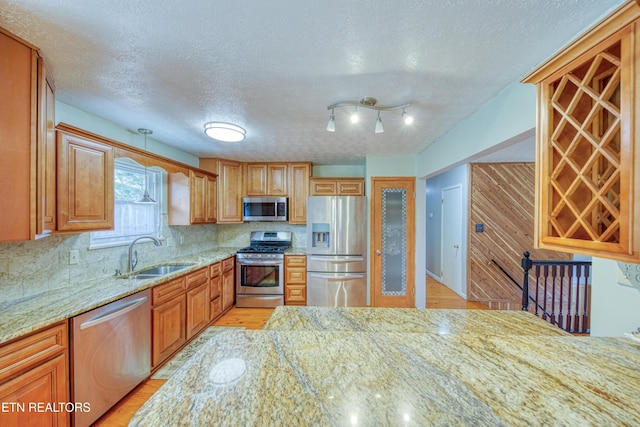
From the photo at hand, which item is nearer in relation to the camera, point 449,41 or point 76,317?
point 449,41

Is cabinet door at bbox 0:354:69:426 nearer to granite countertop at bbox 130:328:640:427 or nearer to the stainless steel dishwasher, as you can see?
the stainless steel dishwasher

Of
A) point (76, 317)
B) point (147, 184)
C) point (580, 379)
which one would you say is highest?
point (147, 184)

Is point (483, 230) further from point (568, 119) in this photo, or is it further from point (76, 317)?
point (76, 317)

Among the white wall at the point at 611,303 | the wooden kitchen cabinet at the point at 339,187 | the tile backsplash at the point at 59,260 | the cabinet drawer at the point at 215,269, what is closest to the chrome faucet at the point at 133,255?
the tile backsplash at the point at 59,260

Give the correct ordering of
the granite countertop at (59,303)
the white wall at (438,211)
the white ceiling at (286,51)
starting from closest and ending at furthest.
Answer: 1. the white ceiling at (286,51)
2. the granite countertop at (59,303)
3. the white wall at (438,211)

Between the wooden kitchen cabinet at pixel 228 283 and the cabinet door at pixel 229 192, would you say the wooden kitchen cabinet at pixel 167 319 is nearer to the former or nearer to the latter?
the wooden kitchen cabinet at pixel 228 283

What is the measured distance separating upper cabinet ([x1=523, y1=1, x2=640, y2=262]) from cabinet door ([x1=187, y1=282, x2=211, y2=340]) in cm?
301

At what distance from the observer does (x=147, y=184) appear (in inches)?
114

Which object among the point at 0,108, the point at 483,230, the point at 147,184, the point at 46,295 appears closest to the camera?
the point at 0,108

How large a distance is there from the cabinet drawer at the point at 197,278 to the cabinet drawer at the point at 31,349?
45.4 inches

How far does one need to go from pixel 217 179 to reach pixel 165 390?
Answer: 3463 millimetres

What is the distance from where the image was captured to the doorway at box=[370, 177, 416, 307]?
141 inches

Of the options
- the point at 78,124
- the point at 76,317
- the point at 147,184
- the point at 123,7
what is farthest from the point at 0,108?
the point at 147,184

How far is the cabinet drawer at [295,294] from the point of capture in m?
3.66
